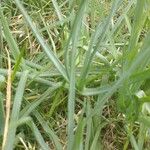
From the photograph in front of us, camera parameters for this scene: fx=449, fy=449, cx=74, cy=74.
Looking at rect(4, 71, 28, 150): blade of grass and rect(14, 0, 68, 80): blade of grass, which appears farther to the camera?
rect(14, 0, 68, 80): blade of grass

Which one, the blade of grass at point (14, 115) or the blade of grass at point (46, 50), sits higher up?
the blade of grass at point (46, 50)

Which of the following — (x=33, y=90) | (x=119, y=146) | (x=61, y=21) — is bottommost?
(x=119, y=146)

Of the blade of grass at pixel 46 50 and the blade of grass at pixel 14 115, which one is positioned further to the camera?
the blade of grass at pixel 46 50

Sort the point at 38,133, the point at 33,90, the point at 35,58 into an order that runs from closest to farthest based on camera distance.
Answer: the point at 38,133 < the point at 33,90 < the point at 35,58

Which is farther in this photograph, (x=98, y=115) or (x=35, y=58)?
(x=35, y=58)

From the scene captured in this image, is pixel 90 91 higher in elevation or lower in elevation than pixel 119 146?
higher

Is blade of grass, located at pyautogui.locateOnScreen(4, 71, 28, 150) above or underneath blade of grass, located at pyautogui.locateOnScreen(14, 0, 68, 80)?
underneath

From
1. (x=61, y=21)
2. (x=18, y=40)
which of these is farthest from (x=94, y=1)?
(x=18, y=40)

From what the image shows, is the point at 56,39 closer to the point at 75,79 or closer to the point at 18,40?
the point at 18,40
